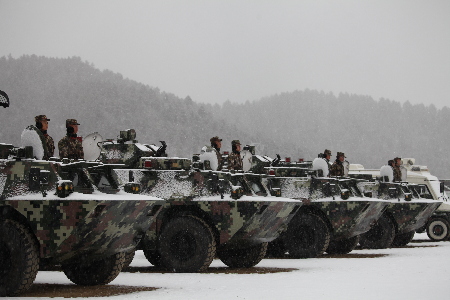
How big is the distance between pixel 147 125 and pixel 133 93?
319 inches

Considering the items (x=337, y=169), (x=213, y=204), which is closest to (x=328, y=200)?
(x=337, y=169)

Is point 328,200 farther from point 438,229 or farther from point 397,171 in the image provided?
point 438,229

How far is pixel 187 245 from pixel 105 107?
69.1 m

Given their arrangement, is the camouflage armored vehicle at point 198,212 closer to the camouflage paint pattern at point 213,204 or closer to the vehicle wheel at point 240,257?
the camouflage paint pattern at point 213,204

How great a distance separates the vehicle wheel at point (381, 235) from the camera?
22.6m

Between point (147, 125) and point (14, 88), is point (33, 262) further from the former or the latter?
point (14, 88)

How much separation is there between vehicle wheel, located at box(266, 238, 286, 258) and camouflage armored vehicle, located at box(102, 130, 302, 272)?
3.29m

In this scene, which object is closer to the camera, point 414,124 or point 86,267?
point 86,267

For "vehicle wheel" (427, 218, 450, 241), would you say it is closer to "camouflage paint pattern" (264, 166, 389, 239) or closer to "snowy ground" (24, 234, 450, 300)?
"camouflage paint pattern" (264, 166, 389, 239)

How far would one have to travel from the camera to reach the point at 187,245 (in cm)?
1455

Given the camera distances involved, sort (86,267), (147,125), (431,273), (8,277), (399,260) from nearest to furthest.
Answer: (8,277), (86,267), (431,273), (399,260), (147,125)

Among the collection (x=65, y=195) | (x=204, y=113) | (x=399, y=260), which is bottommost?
(x=399, y=260)

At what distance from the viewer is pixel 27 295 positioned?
10844 mm

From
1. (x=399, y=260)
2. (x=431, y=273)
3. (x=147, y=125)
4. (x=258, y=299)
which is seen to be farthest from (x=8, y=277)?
(x=147, y=125)
